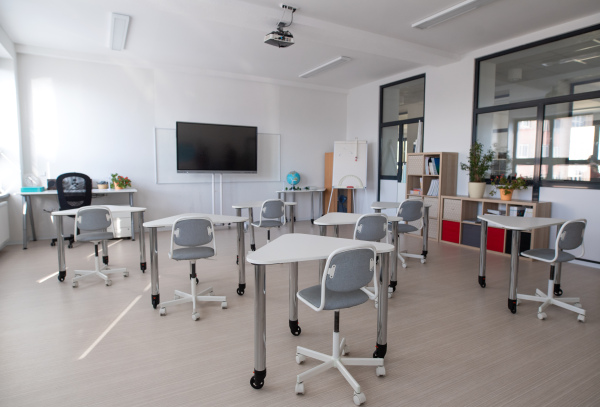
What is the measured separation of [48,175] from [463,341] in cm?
714

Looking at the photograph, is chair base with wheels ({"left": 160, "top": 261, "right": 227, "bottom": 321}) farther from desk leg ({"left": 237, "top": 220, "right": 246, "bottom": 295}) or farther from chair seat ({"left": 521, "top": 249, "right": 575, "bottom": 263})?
chair seat ({"left": 521, "top": 249, "right": 575, "bottom": 263})

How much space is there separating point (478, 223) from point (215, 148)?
5.30 m

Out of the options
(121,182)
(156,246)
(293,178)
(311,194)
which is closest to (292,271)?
(156,246)

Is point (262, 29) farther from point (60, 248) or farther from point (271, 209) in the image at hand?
point (60, 248)

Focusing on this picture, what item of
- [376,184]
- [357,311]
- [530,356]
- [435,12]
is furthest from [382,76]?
[530,356]

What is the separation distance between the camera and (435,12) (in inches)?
191

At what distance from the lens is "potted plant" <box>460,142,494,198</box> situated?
19.7ft

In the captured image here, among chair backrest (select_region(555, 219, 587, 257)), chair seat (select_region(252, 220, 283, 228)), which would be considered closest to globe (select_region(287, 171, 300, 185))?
chair seat (select_region(252, 220, 283, 228))

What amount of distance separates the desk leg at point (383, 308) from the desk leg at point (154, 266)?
6.83 feet

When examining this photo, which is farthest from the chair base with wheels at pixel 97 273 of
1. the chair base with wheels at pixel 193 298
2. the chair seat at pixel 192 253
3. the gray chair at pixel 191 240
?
the chair seat at pixel 192 253

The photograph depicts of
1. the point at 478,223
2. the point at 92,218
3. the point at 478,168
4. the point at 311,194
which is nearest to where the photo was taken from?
the point at 92,218

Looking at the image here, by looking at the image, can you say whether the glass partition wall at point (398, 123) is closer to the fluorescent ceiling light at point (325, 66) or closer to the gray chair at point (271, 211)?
the fluorescent ceiling light at point (325, 66)

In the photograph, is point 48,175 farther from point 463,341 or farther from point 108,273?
point 463,341

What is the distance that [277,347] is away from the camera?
2.70m
